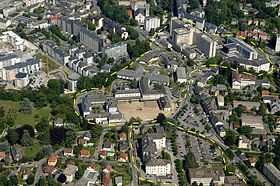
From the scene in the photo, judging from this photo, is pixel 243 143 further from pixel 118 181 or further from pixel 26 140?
pixel 26 140

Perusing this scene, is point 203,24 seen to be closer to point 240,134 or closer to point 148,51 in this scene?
point 148,51

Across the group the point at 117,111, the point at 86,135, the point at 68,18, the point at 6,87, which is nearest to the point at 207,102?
the point at 117,111

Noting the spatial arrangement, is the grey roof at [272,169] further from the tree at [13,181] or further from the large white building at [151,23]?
the large white building at [151,23]

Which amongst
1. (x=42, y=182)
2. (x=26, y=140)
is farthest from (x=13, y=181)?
(x=26, y=140)

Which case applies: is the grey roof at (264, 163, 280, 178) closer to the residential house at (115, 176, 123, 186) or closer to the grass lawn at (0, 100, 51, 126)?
the residential house at (115, 176, 123, 186)

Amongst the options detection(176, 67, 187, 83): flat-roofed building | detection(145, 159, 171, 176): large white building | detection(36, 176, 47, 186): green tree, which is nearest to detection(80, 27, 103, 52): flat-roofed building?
detection(176, 67, 187, 83): flat-roofed building

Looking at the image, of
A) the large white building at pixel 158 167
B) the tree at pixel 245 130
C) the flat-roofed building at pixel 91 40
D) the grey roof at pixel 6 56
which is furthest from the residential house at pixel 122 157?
the flat-roofed building at pixel 91 40
